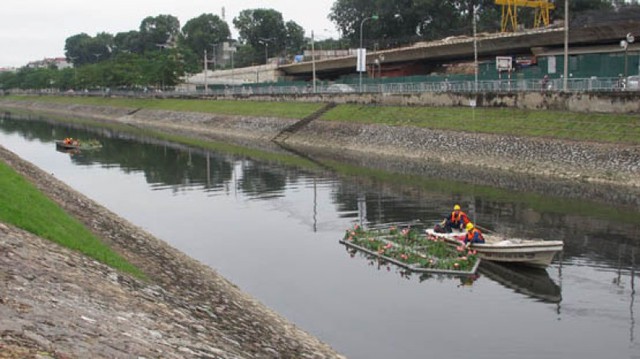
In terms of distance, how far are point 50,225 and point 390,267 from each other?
47.3 feet

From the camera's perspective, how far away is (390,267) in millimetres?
30062

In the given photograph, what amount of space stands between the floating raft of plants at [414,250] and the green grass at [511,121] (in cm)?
2585

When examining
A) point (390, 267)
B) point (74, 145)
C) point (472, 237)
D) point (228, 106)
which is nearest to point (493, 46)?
point (228, 106)

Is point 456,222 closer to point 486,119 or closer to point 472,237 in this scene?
point 472,237

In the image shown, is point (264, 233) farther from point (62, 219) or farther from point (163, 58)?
point (163, 58)

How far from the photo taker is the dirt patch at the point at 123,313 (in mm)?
12648

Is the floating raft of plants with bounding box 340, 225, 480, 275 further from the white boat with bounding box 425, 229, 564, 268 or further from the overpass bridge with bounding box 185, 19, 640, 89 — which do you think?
the overpass bridge with bounding box 185, 19, 640, 89

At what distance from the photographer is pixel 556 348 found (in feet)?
68.4

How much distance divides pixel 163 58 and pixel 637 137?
134 meters

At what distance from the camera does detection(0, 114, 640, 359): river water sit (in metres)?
22.0

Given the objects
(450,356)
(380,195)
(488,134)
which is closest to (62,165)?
(380,195)

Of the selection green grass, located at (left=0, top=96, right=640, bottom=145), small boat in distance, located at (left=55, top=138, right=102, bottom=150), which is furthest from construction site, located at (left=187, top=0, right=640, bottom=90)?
small boat in distance, located at (left=55, top=138, right=102, bottom=150)

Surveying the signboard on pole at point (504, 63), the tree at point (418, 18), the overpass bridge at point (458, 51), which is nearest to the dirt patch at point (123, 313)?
the signboard on pole at point (504, 63)

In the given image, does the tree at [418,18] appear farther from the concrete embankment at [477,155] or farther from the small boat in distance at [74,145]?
the small boat in distance at [74,145]
